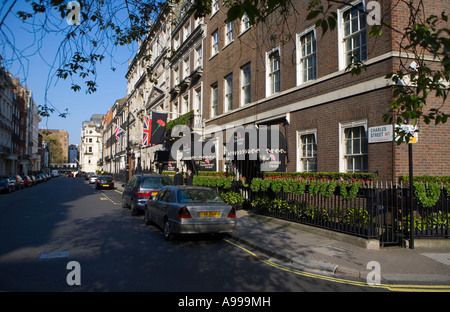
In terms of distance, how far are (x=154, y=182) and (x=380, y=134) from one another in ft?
29.0

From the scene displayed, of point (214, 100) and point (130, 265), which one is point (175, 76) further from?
point (130, 265)

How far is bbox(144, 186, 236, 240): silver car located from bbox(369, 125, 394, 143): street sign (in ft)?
14.8

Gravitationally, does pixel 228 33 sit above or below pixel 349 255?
above

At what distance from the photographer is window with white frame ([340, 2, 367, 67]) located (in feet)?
32.4

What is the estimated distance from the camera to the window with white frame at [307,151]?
38.3 ft

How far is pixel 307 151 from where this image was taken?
39.5 ft

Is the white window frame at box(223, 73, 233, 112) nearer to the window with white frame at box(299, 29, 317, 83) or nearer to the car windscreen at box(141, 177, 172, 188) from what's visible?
the window with white frame at box(299, 29, 317, 83)

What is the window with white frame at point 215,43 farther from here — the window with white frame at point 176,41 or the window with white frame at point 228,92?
the window with white frame at point 176,41

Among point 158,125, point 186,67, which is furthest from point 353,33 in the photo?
point 158,125

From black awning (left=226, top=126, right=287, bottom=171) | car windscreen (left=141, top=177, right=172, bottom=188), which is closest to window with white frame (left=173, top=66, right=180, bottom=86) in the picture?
black awning (left=226, top=126, right=287, bottom=171)

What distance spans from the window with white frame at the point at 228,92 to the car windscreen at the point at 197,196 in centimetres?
1019

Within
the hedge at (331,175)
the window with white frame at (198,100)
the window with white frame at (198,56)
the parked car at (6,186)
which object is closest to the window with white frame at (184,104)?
the window with white frame at (198,100)

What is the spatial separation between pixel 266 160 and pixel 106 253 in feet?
27.4
